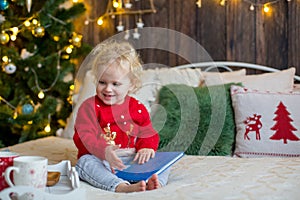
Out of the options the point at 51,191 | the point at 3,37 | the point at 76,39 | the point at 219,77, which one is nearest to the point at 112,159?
the point at 51,191

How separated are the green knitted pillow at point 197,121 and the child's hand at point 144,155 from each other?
50 cm

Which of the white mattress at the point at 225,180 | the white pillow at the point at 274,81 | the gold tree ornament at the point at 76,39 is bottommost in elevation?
the white mattress at the point at 225,180

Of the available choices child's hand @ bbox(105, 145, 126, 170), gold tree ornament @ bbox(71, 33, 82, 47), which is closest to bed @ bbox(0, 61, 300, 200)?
child's hand @ bbox(105, 145, 126, 170)

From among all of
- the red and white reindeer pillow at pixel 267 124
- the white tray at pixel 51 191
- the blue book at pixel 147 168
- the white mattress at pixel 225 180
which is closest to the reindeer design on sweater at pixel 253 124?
the red and white reindeer pillow at pixel 267 124

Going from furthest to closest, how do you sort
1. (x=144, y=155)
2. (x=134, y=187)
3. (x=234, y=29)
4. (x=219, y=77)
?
(x=234, y=29)
(x=219, y=77)
(x=144, y=155)
(x=134, y=187)

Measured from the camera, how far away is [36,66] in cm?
307

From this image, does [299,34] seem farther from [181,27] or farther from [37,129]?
[37,129]

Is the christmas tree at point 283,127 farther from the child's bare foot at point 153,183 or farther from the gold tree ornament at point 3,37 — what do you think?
the gold tree ornament at point 3,37

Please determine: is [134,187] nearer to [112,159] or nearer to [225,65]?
[112,159]

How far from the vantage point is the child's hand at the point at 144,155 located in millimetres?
1817

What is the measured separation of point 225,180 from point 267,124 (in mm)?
668

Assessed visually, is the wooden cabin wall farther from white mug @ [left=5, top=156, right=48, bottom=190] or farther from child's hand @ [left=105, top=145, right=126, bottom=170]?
white mug @ [left=5, top=156, right=48, bottom=190]

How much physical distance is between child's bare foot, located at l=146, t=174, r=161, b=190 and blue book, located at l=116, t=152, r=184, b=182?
5 cm

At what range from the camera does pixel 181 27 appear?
3102 millimetres
